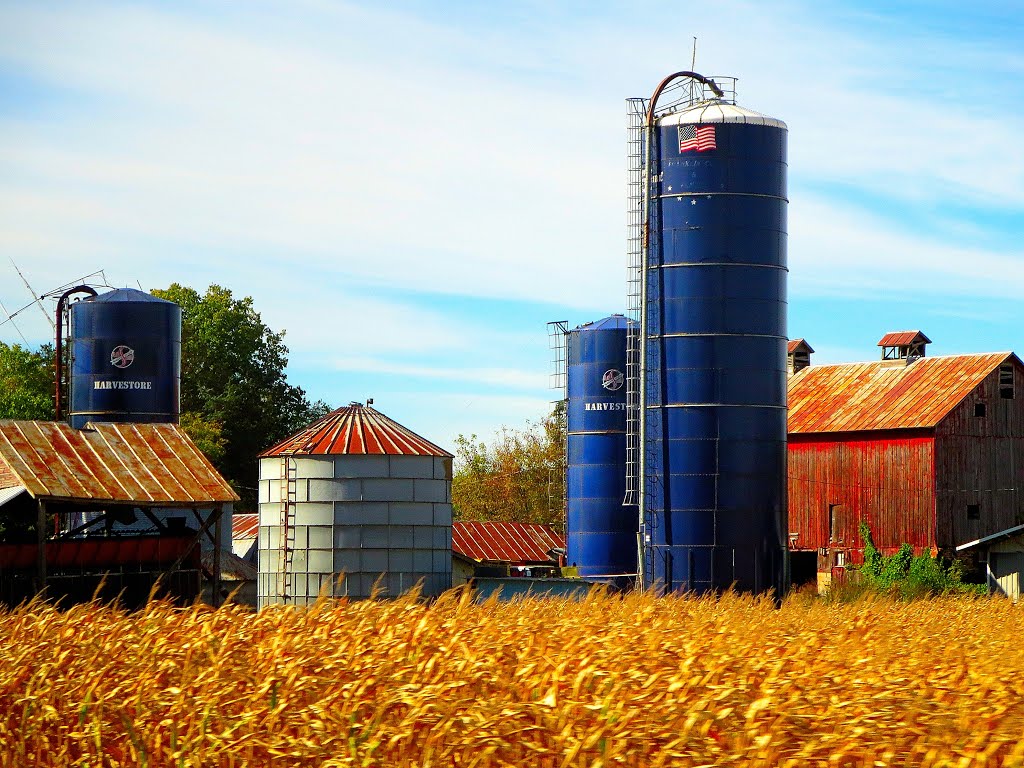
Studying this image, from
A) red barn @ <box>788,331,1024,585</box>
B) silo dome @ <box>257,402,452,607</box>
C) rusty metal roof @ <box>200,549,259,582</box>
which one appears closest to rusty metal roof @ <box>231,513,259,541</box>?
rusty metal roof @ <box>200,549,259,582</box>

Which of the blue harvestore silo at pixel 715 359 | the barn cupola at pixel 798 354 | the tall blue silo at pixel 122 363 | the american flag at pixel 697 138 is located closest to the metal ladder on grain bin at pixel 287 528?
the blue harvestore silo at pixel 715 359

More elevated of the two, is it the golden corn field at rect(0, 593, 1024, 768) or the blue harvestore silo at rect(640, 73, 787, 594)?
the blue harvestore silo at rect(640, 73, 787, 594)

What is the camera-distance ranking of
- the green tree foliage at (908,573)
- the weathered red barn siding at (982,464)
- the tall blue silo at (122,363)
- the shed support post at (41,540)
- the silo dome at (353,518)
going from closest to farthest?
the shed support post at (41,540)
the silo dome at (353,518)
the green tree foliage at (908,573)
the tall blue silo at (122,363)
the weathered red barn siding at (982,464)

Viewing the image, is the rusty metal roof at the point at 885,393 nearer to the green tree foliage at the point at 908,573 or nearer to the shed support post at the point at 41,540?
the green tree foliage at the point at 908,573

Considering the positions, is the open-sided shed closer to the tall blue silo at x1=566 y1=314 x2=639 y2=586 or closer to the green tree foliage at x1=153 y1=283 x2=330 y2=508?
the tall blue silo at x1=566 y1=314 x2=639 y2=586

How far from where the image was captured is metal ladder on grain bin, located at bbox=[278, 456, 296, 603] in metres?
27.3

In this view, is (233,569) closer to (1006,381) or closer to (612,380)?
(612,380)

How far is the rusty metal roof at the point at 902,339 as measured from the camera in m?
48.8

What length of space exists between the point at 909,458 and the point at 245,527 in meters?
25.3

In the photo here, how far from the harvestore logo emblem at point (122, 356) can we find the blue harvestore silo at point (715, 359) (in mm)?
18117

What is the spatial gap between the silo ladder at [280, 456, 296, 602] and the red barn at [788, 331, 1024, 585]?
19.2 m

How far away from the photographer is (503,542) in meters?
47.8

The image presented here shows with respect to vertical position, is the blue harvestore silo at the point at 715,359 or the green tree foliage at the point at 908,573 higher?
the blue harvestore silo at the point at 715,359

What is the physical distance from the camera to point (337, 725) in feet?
29.1
